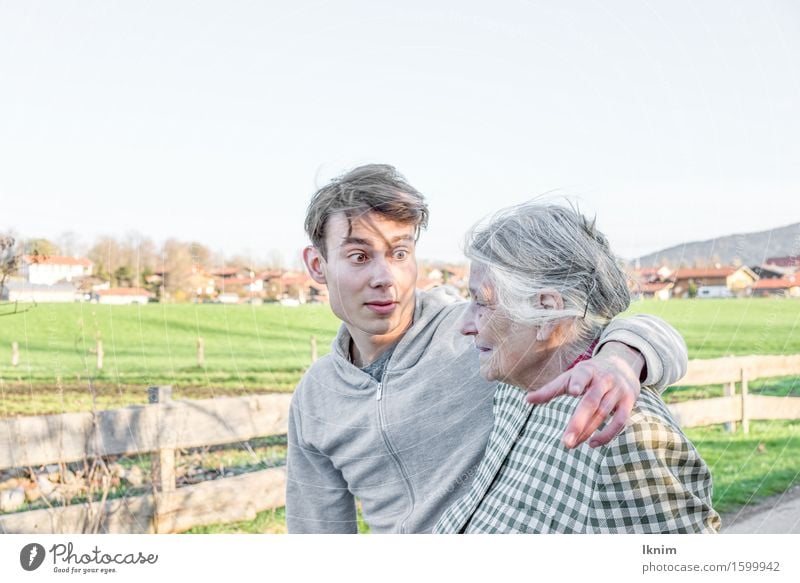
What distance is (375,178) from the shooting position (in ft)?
3.59

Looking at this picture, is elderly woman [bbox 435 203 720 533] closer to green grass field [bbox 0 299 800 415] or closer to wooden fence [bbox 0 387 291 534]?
green grass field [bbox 0 299 800 415]

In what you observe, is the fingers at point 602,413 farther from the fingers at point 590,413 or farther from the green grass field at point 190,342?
the green grass field at point 190,342

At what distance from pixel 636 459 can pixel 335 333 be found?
2.00ft

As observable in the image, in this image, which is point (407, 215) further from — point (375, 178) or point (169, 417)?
point (169, 417)

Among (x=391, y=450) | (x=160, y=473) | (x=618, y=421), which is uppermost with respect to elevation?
(x=618, y=421)

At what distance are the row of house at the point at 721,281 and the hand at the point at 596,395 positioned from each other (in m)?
0.25

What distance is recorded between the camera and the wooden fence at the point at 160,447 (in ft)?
5.14

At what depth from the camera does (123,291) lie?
1.30 metres

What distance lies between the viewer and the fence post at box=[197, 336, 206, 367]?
148 cm

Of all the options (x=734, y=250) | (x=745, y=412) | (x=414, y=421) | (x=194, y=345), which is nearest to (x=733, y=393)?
(x=745, y=412)

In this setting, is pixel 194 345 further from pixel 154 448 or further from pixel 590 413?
pixel 590 413

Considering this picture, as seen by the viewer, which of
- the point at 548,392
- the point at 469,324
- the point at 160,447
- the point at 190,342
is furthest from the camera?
the point at 160,447

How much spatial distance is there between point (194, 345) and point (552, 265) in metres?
0.84
